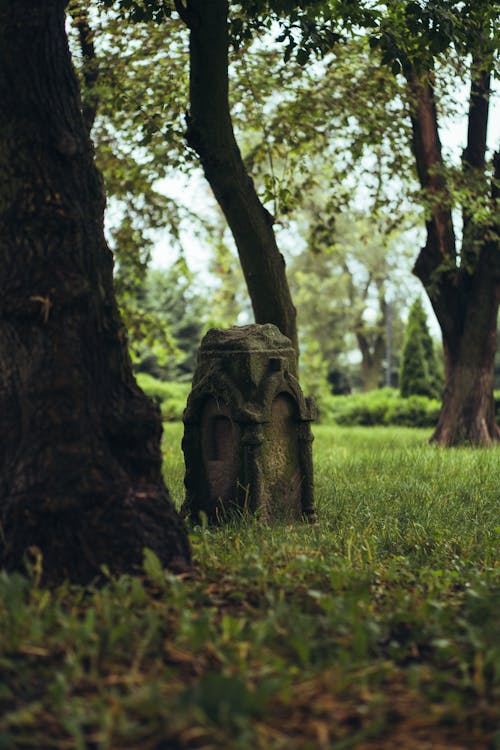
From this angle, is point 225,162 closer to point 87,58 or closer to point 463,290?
point 87,58

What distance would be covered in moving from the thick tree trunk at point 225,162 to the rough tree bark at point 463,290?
5.67 metres

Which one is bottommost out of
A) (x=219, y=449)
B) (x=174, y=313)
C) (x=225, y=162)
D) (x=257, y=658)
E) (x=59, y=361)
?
(x=257, y=658)

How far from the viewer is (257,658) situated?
317 cm

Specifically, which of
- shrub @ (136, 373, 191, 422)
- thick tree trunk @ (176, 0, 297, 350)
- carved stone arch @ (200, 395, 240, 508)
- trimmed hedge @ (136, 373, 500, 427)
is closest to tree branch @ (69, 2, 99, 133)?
thick tree trunk @ (176, 0, 297, 350)

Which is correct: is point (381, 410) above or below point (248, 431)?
below

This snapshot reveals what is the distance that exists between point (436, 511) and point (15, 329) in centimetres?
404

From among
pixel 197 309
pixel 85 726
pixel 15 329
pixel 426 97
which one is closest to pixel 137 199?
pixel 426 97

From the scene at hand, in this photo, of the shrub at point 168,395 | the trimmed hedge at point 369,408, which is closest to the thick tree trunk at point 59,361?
the trimmed hedge at point 369,408

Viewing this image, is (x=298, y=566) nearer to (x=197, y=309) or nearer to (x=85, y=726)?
(x=85, y=726)

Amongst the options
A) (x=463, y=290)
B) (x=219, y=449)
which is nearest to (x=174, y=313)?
(x=463, y=290)

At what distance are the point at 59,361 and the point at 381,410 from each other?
64.8 ft

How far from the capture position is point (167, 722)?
2.69 m

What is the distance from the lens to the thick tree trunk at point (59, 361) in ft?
13.7

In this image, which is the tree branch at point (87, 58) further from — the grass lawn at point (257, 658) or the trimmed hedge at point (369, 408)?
the trimmed hedge at point (369, 408)
